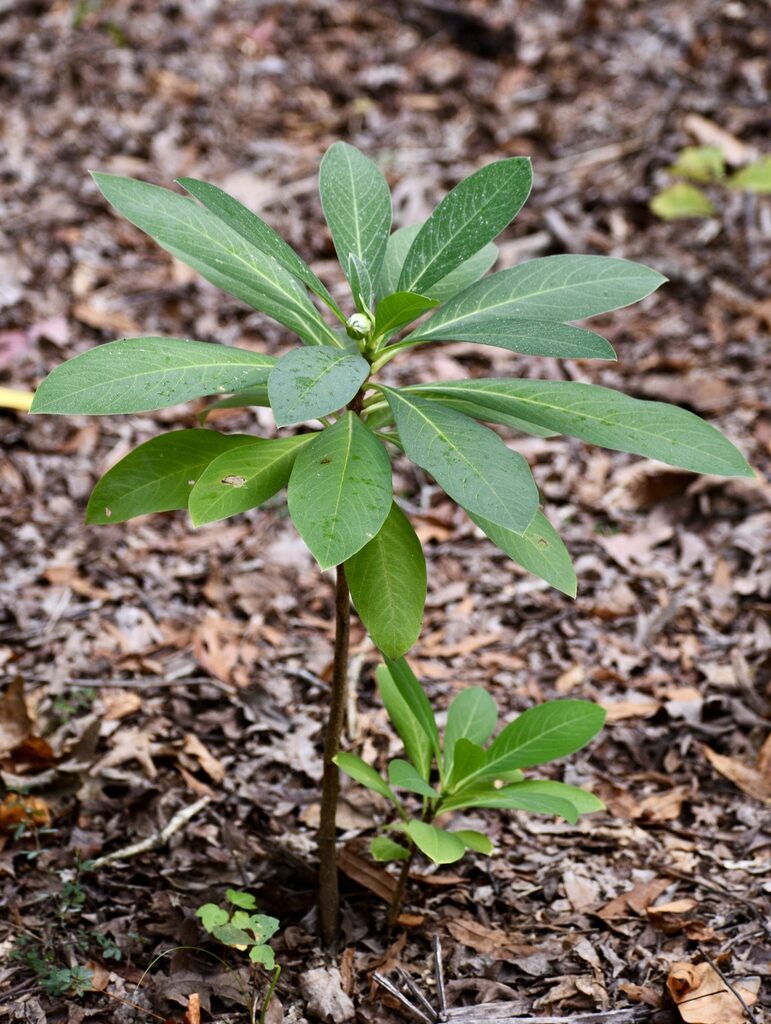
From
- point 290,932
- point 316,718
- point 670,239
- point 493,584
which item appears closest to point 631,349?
point 670,239

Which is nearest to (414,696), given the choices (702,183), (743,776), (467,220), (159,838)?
(159,838)

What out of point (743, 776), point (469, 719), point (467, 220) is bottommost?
point (743, 776)

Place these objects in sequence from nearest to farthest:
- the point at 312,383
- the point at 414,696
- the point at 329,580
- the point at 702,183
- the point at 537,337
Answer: the point at 312,383 < the point at 537,337 < the point at 414,696 < the point at 329,580 < the point at 702,183

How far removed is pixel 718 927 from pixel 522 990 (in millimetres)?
483

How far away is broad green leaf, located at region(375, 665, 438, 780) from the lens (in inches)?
82.6

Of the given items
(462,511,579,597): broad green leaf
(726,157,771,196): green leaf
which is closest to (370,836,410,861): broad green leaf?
(462,511,579,597): broad green leaf

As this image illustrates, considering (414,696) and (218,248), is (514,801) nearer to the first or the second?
(414,696)

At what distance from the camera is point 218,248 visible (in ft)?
5.56

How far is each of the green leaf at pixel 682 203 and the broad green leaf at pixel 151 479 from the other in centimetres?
362

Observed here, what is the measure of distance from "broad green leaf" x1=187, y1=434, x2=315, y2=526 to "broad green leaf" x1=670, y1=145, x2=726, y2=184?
154 inches

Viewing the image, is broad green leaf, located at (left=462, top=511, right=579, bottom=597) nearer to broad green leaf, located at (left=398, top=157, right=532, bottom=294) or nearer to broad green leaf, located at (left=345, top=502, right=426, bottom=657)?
broad green leaf, located at (left=345, top=502, right=426, bottom=657)

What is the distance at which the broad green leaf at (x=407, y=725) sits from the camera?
2.10 metres

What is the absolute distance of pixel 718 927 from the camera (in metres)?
2.09

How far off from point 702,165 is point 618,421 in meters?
3.84
